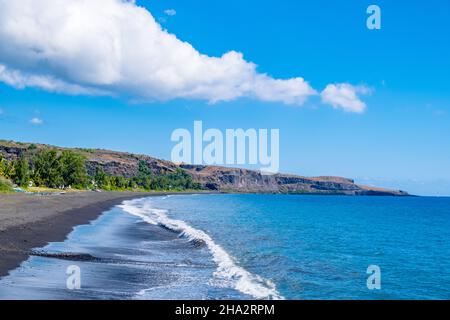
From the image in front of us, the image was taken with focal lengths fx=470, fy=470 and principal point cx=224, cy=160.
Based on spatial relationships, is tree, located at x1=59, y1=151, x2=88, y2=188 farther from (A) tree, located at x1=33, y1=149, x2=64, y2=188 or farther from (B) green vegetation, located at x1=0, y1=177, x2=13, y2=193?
(B) green vegetation, located at x1=0, y1=177, x2=13, y2=193

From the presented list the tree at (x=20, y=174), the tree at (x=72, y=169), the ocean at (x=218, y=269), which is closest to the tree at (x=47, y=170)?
the tree at (x=72, y=169)

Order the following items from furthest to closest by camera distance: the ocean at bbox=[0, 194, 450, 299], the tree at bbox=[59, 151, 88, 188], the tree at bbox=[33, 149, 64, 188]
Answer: the tree at bbox=[59, 151, 88, 188]
the tree at bbox=[33, 149, 64, 188]
the ocean at bbox=[0, 194, 450, 299]

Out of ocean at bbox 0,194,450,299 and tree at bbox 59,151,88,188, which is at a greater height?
tree at bbox 59,151,88,188

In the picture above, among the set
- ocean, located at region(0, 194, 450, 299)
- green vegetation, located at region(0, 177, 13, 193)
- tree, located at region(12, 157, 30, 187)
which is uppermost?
tree, located at region(12, 157, 30, 187)

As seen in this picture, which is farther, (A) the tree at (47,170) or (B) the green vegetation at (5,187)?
(A) the tree at (47,170)

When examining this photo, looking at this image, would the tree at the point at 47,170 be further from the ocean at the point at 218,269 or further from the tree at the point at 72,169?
the ocean at the point at 218,269

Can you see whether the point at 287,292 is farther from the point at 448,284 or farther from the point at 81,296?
the point at 448,284

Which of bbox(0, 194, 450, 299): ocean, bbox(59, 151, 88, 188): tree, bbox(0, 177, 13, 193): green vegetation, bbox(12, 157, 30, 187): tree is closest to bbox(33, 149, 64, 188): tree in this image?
bbox(59, 151, 88, 188): tree

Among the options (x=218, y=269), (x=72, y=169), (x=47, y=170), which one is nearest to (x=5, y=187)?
(x=47, y=170)

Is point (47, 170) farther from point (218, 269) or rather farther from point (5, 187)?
point (218, 269)

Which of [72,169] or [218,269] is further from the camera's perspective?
[72,169]
